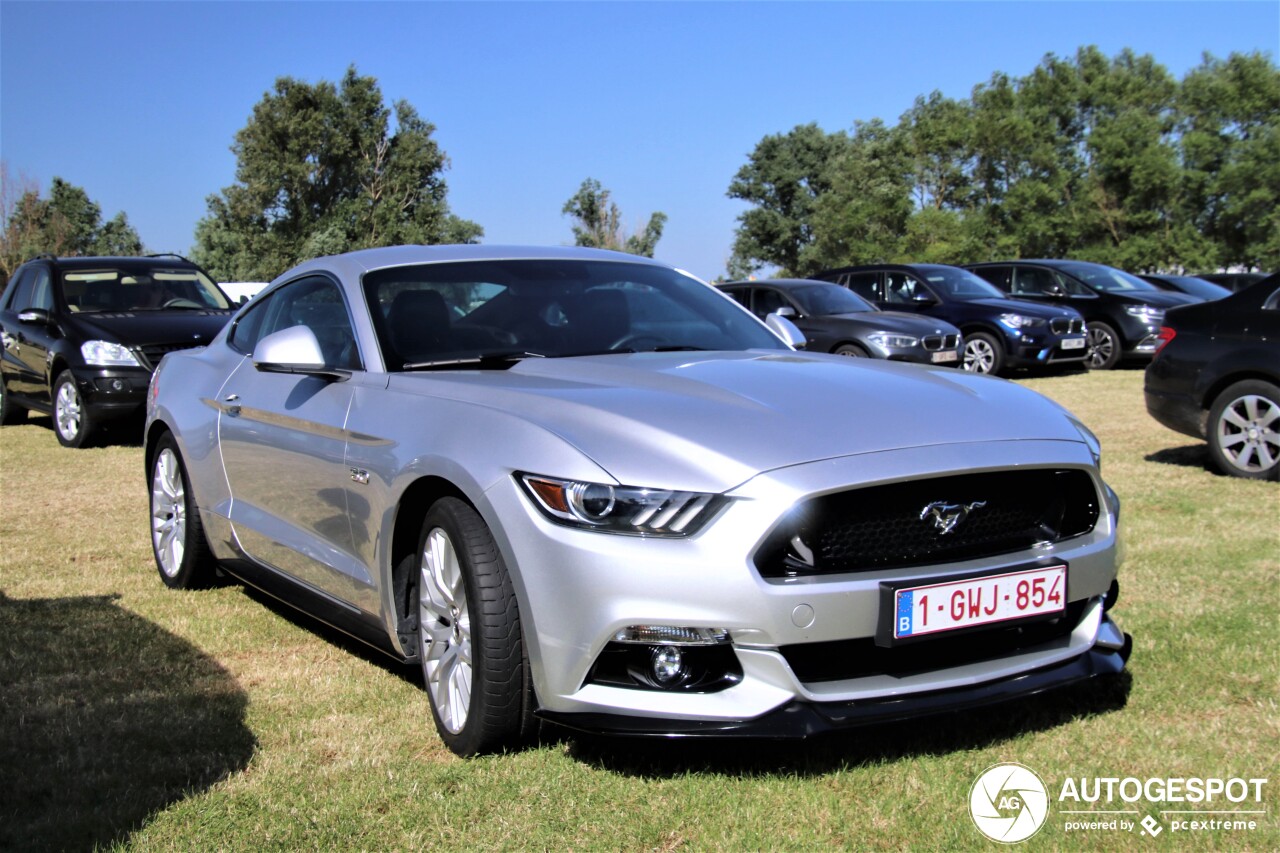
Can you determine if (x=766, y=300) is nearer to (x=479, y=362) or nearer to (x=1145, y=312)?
(x=1145, y=312)

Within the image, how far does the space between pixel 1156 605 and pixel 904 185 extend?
5166 centimetres

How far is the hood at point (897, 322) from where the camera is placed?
15.0m

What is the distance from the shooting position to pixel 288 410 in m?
4.41

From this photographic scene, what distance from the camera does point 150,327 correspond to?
11188 mm

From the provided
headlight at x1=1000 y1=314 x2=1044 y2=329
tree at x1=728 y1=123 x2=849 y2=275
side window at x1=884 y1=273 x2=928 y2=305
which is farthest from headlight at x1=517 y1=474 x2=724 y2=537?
tree at x1=728 y1=123 x2=849 y2=275

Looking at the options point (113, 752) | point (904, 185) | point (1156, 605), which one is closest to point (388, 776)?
point (113, 752)

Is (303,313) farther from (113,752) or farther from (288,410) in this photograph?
(113,752)

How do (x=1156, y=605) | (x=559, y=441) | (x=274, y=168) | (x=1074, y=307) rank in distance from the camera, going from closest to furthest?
(x=559, y=441), (x=1156, y=605), (x=1074, y=307), (x=274, y=168)

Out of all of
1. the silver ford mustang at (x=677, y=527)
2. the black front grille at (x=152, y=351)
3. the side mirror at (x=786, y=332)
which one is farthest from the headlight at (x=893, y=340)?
the silver ford mustang at (x=677, y=527)

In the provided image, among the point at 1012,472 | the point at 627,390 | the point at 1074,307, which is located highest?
the point at 627,390

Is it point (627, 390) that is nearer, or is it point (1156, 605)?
point (627, 390)

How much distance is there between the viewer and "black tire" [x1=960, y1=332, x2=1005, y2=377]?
16.7 m

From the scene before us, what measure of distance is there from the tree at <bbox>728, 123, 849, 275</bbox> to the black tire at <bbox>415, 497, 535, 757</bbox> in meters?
73.8

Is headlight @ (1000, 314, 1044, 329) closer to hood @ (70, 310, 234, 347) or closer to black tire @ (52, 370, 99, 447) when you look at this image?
hood @ (70, 310, 234, 347)
